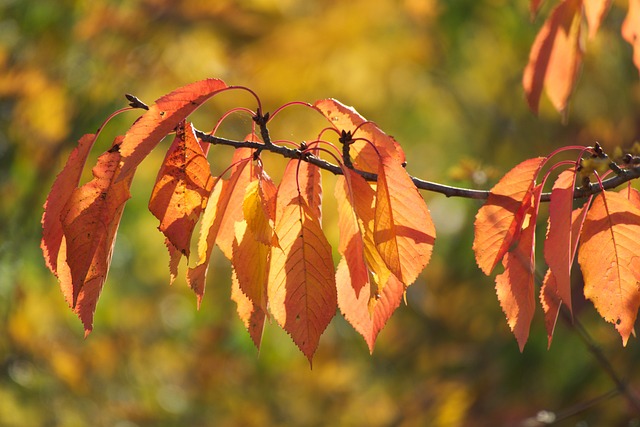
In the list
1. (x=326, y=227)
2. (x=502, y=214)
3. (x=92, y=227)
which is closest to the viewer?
(x=92, y=227)

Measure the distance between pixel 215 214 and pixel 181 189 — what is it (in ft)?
0.20

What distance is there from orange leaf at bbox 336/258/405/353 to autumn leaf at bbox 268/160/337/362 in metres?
0.07

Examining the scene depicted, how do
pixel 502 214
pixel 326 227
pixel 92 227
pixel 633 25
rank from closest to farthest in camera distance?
pixel 92 227 < pixel 502 214 < pixel 633 25 < pixel 326 227

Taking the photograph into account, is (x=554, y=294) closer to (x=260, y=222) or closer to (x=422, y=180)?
(x=422, y=180)

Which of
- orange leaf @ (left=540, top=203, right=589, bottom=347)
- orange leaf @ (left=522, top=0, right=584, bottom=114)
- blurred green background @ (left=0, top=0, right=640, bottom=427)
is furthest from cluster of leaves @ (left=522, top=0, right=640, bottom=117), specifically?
blurred green background @ (left=0, top=0, right=640, bottom=427)

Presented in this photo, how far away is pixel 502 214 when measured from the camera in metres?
0.79

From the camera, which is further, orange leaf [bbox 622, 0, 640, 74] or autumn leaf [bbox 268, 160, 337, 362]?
orange leaf [bbox 622, 0, 640, 74]

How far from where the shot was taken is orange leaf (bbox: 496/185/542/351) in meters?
0.75

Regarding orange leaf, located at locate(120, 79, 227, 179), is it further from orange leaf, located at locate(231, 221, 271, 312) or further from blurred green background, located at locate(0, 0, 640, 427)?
blurred green background, located at locate(0, 0, 640, 427)

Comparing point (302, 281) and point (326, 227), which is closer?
point (302, 281)

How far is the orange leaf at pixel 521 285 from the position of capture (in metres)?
0.75

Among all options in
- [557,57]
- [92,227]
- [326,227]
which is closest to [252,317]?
[92,227]

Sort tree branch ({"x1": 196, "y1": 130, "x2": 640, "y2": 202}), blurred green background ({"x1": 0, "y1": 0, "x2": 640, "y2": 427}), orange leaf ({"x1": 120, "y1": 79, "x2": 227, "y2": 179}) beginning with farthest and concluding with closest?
1. blurred green background ({"x1": 0, "y1": 0, "x2": 640, "y2": 427})
2. tree branch ({"x1": 196, "y1": 130, "x2": 640, "y2": 202})
3. orange leaf ({"x1": 120, "y1": 79, "x2": 227, "y2": 179})

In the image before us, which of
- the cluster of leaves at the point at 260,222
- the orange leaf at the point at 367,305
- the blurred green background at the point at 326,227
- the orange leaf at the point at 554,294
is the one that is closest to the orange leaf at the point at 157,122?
the cluster of leaves at the point at 260,222
